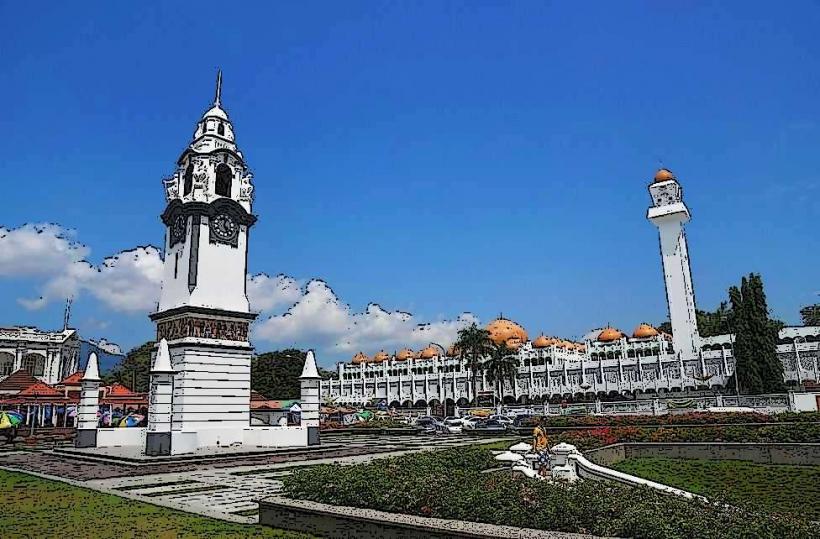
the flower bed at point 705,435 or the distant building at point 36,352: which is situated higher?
the distant building at point 36,352

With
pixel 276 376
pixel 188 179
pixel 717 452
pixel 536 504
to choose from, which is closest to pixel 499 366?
pixel 276 376

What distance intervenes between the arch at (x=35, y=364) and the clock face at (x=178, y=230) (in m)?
63.1

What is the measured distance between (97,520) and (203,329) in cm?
1737

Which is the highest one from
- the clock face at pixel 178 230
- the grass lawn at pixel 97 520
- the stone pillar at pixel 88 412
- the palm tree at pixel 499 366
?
the clock face at pixel 178 230

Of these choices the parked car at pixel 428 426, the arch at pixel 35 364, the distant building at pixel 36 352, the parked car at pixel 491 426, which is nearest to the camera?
the parked car at pixel 491 426

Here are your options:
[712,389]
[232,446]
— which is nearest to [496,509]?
[232,446]

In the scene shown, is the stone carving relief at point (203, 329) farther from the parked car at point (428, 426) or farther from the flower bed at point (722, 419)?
the flower bed at point (722, 419)

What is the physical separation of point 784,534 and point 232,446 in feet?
78.5

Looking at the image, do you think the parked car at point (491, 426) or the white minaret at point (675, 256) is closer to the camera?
the parked car at point (491, 426)

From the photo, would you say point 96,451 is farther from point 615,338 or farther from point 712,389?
point 615,338

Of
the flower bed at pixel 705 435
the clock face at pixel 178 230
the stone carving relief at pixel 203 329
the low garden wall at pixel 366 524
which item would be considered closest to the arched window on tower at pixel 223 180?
the clock face at pixel 178 230

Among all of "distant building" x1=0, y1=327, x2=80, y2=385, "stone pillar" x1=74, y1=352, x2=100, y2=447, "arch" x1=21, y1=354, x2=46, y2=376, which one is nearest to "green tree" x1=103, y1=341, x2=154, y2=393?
"distant building" x1=0, y1=327, x2=80, y2=385

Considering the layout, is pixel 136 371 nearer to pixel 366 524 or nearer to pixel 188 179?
pixel 188 179

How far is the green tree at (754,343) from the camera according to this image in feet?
173
